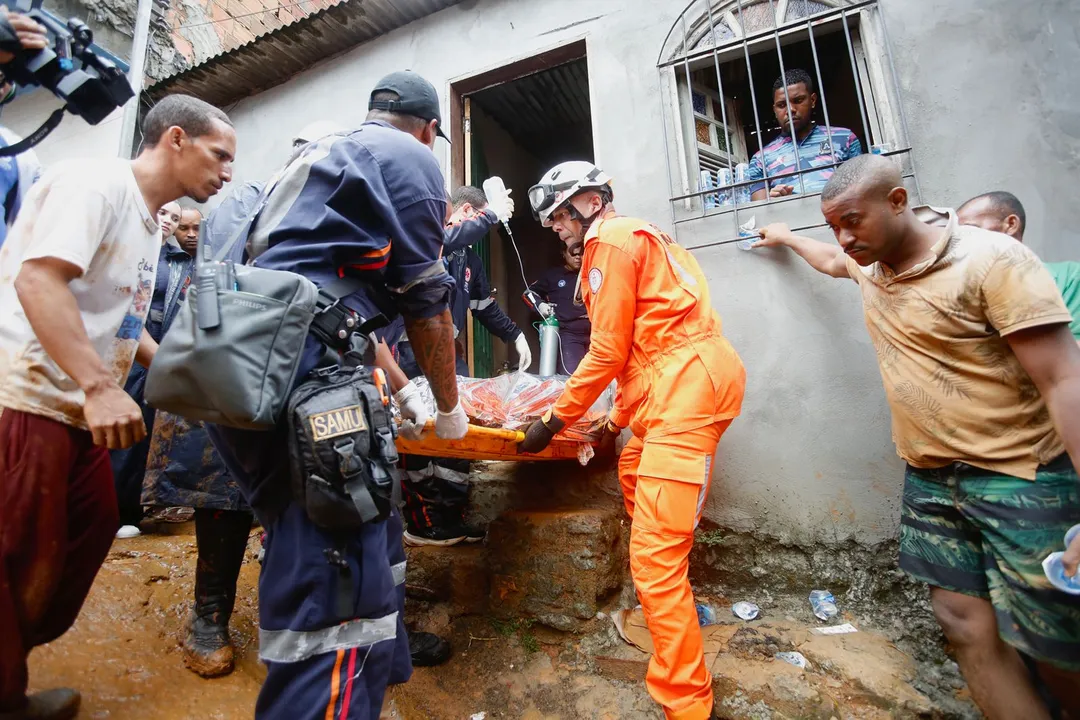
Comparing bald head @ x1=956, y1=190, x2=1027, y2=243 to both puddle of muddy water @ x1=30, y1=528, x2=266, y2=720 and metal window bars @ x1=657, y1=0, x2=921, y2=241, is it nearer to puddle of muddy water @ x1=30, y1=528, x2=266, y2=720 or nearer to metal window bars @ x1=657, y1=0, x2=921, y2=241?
metal window bars @ x1=657, y1=0, x2=921, y2=241

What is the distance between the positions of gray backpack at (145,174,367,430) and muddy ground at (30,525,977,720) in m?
1.32

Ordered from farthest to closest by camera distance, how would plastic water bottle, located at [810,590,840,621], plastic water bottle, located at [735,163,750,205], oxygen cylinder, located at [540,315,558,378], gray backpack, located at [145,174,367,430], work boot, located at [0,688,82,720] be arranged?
oxygen cylinder, located at [540,315,558,378] → plastic water bottle, located at [735,163,750,205] → plastic water bottle, located at [810,590,840,621] → work boot, located at [0,688,82,720] → gray backpack, located at [145,174,367,430]

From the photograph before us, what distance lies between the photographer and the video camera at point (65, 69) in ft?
5.42

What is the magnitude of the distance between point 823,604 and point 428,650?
1893 mm

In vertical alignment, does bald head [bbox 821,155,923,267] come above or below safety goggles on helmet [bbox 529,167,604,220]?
below

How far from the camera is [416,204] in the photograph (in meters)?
1.51

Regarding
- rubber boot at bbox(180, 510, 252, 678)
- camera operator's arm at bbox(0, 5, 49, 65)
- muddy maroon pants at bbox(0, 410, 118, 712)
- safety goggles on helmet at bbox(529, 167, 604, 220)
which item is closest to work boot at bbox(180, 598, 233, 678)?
rubber boot at bbox(180, 510, 252, 678)

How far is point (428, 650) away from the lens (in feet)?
8.21

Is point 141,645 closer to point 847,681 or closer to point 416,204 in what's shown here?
point 416,204

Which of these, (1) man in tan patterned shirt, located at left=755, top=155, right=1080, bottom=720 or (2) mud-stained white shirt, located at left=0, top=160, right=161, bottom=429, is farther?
(1) man in tan patterned shirt, located at left=755, top=155, right=1080, bottom=720

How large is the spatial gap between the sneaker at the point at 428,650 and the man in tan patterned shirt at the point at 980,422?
1.96 m

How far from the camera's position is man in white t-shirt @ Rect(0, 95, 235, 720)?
137 cm

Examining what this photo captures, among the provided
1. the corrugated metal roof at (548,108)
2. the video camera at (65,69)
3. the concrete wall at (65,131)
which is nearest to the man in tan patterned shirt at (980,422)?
the video camera at (65,69)

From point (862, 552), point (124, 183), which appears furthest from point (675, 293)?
point (124, 183)
